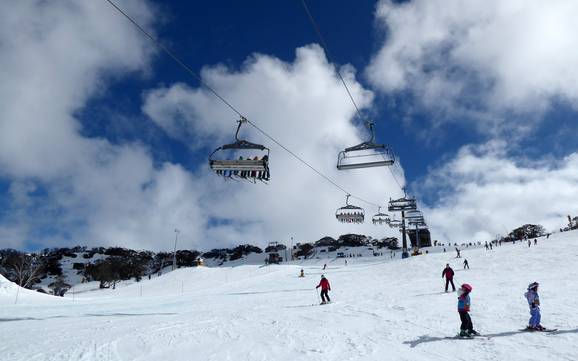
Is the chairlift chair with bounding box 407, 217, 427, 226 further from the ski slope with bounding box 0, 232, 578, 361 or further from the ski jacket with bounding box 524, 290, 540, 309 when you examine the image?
the ski jacket with bounding box 524, 290, 540, 309

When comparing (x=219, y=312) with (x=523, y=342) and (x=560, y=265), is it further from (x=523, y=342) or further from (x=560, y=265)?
(x=560, y=265)

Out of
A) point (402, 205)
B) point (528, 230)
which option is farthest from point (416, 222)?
point (528, 230)

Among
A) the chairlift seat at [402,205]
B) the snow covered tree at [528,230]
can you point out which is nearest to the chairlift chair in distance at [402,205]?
the chairlift seat at [402,205]

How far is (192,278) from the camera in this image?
132ft

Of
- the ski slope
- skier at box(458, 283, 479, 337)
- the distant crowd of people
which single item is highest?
the distant crowd of people

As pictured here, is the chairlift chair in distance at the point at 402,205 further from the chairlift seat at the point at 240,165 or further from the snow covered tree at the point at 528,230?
the snow covered tree at the point at 528,230

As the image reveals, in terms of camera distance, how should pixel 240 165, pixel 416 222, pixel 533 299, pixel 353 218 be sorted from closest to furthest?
pixel 533 299, pixel 240 165, pixel 353 218, pixel 416 222

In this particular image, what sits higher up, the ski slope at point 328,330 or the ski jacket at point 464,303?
the ski jacket at point 464,303

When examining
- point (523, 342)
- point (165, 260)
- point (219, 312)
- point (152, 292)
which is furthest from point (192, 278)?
point (165, 260)

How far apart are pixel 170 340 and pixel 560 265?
24941 millimetres

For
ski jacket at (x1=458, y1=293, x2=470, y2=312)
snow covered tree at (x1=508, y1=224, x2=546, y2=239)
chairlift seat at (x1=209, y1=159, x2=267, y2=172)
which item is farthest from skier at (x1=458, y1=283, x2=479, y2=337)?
snow covered tree at (x1=508, y1=224, x2=546, y2=239)

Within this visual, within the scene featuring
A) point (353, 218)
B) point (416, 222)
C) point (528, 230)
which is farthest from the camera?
point (528, 230)

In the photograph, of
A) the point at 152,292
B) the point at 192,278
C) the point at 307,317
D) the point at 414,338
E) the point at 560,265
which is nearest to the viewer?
the point at 414,338

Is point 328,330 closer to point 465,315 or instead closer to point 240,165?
point 465,315
